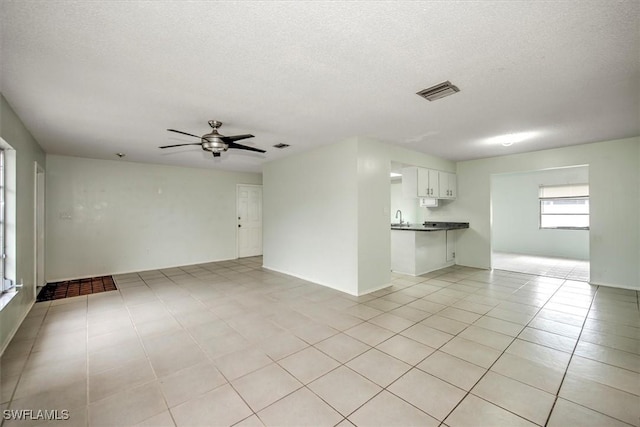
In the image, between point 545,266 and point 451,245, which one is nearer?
point 545,266

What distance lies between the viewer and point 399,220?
8.00 metres

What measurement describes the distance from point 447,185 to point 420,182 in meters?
1.16

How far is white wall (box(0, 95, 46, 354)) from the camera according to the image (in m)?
2.74

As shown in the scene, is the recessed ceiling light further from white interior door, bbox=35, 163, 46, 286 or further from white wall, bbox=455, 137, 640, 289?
white interior door, bbox=35, 163, 46, 286

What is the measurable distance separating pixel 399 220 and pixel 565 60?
6067 millimetres

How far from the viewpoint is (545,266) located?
20.8 ft

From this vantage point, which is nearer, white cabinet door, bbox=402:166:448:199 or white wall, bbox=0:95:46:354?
white wall, bbox=0:95:46:354

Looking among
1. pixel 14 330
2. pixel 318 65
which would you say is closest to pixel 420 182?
pixel 318 65

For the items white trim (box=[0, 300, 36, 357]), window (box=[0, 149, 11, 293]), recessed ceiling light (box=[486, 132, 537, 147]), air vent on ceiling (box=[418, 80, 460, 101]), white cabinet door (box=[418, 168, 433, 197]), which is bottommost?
white trim (box=[0, 300, 36, 357])

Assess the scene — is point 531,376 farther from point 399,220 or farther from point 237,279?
point 399,220

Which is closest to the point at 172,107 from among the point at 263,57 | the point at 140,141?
the point at 263,57

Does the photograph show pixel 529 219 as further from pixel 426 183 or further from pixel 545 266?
pixel 426 183

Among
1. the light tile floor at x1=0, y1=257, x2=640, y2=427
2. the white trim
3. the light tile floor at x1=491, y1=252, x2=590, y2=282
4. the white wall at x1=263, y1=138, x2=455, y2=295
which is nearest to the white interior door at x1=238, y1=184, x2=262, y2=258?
the white wall at x1=263, y1=138, x2=455, y2=295

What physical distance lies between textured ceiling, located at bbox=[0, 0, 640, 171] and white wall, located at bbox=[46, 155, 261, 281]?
194 centimetres
